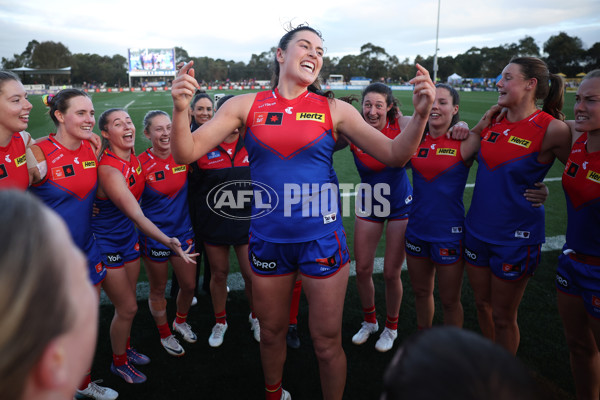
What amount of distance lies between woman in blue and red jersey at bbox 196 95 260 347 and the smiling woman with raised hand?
1.16 metres

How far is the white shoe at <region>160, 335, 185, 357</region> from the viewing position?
3541 millimetres

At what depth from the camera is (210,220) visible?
368cm

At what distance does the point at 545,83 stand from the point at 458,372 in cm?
292

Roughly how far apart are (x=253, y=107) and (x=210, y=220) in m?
1.57

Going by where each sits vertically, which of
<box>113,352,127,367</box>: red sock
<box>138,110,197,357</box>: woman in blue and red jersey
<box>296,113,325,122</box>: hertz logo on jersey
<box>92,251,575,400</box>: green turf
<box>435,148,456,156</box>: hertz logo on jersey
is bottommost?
<box>92,251,575,400</box>: green turf

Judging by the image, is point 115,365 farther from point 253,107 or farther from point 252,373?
point 253,107

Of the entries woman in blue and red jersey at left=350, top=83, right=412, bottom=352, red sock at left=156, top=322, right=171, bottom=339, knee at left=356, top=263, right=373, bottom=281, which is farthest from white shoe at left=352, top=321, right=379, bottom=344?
red sock at left=156, top=322, right=171, bottom=339

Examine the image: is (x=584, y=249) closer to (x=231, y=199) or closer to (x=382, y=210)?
(x=382, y=210)

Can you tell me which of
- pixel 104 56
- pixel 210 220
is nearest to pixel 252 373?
pixel 210 220

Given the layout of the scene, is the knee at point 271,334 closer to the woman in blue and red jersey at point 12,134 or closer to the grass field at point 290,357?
the grass field at point 290,357

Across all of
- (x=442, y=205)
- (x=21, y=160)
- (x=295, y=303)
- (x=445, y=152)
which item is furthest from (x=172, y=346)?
(x=445, y=152)

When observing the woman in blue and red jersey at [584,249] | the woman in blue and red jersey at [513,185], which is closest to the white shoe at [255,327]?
the woman in blue and red jersey at [513,185]

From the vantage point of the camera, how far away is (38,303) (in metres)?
0.62

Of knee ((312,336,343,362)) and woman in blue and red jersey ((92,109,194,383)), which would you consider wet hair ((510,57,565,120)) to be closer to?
knee ((312,336,343,362))
